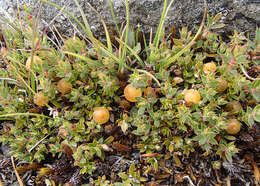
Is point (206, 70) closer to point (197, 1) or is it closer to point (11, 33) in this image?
point (197, 1)

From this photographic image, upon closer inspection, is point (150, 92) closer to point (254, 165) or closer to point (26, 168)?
point (254, 165)

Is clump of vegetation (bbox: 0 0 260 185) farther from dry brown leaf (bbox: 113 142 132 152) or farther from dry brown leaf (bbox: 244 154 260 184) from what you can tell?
dry brown leaf (bbox: 244 154 260 184)

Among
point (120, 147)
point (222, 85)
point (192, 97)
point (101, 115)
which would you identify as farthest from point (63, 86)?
point (222, 85)

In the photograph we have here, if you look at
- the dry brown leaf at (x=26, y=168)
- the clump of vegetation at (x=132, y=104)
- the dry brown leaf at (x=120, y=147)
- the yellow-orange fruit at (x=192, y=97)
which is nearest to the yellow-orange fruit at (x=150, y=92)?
the clump of vegetation at (x=132, y=104)

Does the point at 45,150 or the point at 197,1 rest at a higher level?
the point at 197,1

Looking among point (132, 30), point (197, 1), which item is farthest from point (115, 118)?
point (197, 1)

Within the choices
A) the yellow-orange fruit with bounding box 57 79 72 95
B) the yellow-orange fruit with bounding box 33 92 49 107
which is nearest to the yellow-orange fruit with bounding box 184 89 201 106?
the yellow-orange fruit with bounding box 57 79 72 95
